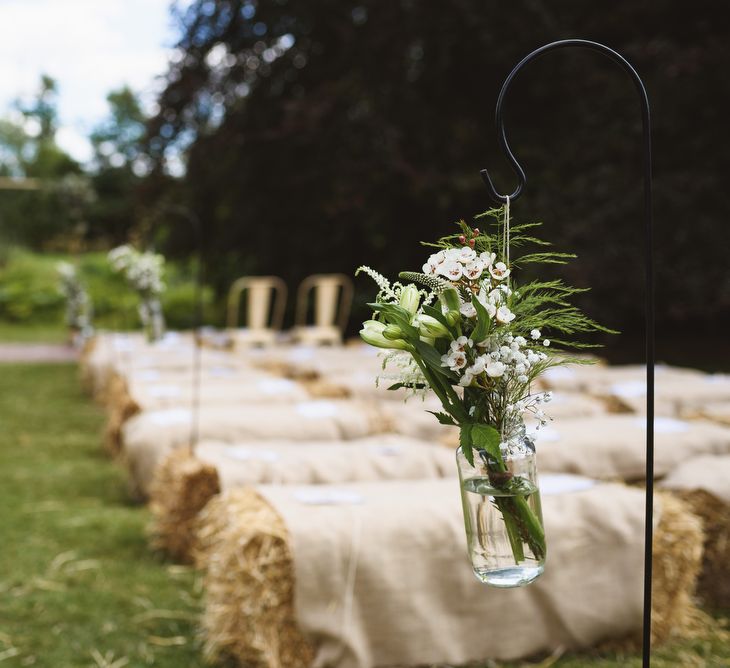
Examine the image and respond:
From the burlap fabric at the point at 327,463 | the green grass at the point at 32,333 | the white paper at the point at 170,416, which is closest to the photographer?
the burlap fabric at the point at 327,463

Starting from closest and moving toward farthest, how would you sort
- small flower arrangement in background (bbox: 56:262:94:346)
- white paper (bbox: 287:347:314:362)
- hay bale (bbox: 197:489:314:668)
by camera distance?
hay bale (bbox: 197:489:314:668) < white paper (bbox: 287:347:314:362) < small flower arrangement in background (bbox: 56:262:94:346)

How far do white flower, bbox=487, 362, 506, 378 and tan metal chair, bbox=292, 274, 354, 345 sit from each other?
8.67 metres

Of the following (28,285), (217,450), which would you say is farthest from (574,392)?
(28,285)

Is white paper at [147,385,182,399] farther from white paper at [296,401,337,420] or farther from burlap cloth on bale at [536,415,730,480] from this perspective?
burlap cloth on bale at [536,415,730,480]

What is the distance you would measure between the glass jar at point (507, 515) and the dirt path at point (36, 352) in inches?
517

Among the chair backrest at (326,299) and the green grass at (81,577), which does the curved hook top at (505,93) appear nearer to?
the green grass at (81,577)

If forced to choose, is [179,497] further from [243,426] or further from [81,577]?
[243,426]

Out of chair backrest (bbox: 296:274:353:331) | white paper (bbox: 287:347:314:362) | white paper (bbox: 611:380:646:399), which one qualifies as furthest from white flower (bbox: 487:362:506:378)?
chair backrest (bbox: 296:274:353:331)

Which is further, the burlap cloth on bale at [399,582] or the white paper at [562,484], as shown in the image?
the white paper at [562,484]

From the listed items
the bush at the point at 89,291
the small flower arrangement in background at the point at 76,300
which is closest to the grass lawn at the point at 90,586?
the small flower arrangement in background at the point at 76,300

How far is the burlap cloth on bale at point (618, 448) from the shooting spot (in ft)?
13.0

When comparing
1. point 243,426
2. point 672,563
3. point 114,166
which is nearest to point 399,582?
point 672,563

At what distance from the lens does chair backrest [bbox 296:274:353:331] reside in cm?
1075

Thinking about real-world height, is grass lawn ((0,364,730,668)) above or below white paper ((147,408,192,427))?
below
